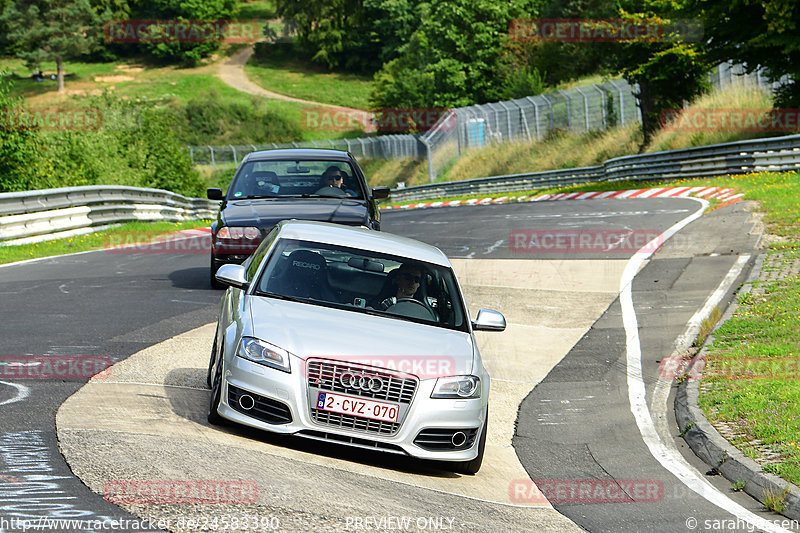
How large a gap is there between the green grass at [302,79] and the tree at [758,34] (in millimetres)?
82490

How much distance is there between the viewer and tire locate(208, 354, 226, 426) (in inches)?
278

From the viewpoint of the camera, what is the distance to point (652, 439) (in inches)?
342

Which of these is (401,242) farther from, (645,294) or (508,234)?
(508,234)

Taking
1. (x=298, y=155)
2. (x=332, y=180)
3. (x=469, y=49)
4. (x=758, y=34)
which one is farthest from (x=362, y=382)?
(x=469, y=49)

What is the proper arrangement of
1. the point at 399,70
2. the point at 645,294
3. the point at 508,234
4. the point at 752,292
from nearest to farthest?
the point at 752,292 → the point at 645,294 → the point at 508,234 → the point at 399,70

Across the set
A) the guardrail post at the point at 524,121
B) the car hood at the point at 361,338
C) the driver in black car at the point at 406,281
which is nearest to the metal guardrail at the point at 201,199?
the guardrail post at the point at 524,121

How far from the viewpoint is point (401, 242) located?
8.77 metres

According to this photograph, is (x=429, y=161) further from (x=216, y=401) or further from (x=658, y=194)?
(x=216, y=401)

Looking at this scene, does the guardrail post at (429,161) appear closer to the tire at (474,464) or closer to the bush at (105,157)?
the bush at (105,157)

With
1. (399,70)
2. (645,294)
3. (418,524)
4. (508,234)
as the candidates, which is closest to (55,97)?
(399,70)

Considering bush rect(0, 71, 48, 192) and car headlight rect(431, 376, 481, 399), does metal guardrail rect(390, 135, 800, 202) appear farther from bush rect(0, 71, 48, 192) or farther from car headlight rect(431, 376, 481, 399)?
car headlight rect(431, 376, 481, 399)

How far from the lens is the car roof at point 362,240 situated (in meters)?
8.30

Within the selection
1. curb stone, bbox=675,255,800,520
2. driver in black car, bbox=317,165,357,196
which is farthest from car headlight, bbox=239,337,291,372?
driver in black car, bbox=317,165,357,196

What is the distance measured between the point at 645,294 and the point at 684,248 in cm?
338
